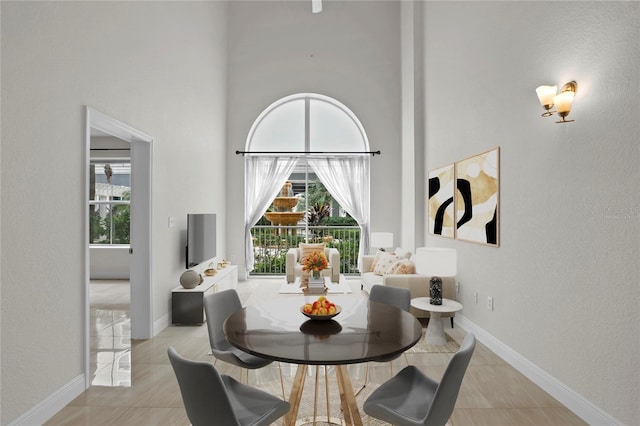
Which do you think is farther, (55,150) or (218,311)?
(218,311)

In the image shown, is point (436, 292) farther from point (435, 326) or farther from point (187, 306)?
point (187, 306)

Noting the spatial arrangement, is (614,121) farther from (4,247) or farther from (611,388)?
(4,247)

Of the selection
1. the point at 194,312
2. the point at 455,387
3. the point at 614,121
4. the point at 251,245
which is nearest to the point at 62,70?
the point at 194,312

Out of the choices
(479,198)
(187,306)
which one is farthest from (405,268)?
(187,306)

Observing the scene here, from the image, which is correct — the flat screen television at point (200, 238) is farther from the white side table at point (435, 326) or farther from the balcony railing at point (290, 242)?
the white side table at point (435, 326)

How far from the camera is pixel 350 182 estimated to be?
6.74m

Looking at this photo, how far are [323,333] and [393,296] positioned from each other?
1066mm

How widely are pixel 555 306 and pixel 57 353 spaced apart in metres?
3.34

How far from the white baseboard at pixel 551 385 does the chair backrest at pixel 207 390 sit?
211 centimetres

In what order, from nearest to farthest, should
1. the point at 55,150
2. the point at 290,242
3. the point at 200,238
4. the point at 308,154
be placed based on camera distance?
the point at 55,150 < the point at 200,238 < the point at 308,154 < the point at 290,242

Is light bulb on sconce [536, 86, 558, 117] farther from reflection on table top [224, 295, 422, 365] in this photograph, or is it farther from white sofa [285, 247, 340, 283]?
white sofa [285, 247, 340, 283]

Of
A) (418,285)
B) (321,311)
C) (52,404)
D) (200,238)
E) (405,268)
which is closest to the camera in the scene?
(321,311)

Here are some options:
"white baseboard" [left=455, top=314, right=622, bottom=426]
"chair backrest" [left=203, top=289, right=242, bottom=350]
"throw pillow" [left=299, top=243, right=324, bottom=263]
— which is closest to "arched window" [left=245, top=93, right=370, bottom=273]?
"throw pillow" [left=299, top=243, right=324, bottom=263]

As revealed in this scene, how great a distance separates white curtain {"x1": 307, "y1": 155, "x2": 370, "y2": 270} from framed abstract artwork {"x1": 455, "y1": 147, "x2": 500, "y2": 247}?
2646mm
